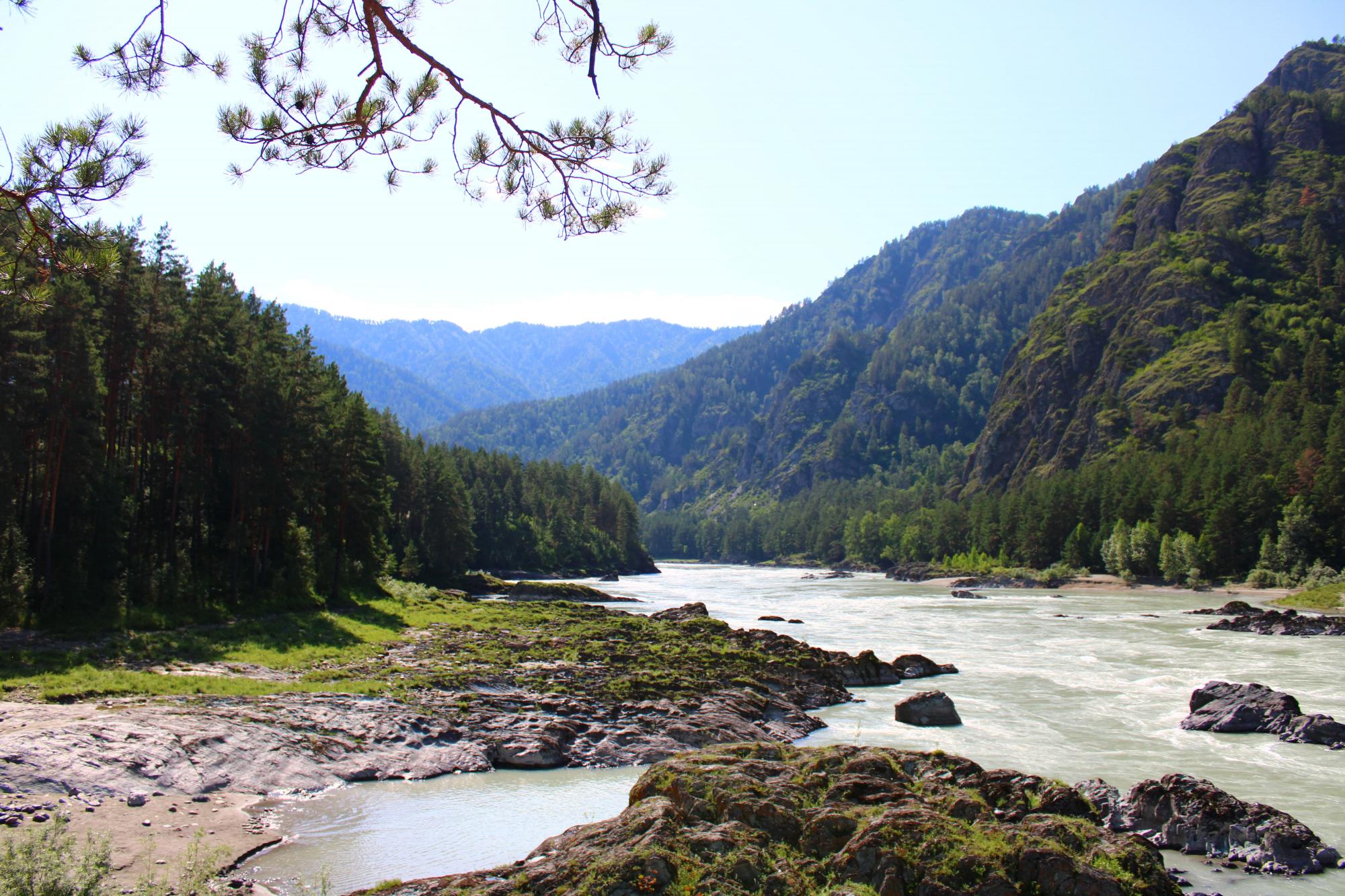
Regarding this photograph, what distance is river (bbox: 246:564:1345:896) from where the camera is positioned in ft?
50.5

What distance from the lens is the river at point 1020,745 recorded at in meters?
15.4

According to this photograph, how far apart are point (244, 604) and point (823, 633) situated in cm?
3228

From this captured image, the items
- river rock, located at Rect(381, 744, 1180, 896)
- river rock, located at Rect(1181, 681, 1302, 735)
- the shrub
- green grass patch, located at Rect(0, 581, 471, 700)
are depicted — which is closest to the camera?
the shrub

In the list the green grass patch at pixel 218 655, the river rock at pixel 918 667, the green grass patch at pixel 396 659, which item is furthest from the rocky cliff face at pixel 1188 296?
the green grass patch at pixel 218 655

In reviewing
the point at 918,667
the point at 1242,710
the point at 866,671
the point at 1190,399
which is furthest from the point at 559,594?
the point at 1190,399

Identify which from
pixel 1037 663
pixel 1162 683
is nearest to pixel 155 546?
pixel 1037 663

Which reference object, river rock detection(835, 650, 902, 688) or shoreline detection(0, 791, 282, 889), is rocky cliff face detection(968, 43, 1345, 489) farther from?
shoreline detection(0, 791, 282, 889)

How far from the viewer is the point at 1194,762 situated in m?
22.7

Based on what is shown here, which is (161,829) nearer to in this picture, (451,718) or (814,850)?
(451,718)

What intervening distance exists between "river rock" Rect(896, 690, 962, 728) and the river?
0.48m

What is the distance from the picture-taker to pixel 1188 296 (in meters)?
154

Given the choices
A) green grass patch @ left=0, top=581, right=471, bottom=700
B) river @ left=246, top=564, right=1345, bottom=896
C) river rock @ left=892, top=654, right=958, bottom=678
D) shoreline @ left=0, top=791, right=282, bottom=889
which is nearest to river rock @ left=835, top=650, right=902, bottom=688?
river rock @ left=892, top=654, right=958, bottom=678

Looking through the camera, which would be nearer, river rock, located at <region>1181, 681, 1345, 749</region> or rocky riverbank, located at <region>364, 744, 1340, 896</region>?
rocky riverbank, located at <region>364, 744, 1340, 896</region>

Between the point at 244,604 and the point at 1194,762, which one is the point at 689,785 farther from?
the point at 244,604
